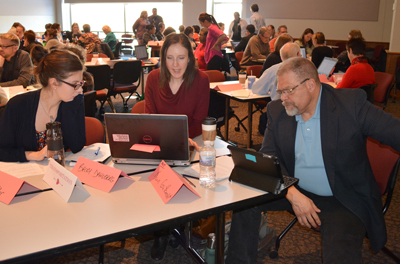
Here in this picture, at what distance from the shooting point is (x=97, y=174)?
1546 millimetres

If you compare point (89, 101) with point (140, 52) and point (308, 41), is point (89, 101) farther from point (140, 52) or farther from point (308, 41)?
point (308, 41)

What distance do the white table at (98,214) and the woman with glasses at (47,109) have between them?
55cm

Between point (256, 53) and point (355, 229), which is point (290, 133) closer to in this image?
point (355, 229)

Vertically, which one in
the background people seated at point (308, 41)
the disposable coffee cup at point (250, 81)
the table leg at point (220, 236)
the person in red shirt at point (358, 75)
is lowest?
the table leg at point (220, 236)

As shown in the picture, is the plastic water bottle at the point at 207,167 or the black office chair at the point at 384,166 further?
the black office chair at the point at 384,166

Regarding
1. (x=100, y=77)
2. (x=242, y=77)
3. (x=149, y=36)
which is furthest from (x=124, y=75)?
(x=149, y=36)

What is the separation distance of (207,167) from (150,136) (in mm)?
307

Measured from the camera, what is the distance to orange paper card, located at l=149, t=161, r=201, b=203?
1391 millimetres

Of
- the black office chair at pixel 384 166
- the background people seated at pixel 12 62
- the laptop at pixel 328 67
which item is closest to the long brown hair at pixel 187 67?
the black office chair at pixel 384 166

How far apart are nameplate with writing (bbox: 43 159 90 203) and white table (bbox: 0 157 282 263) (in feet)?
0.11

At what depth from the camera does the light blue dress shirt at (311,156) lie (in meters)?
1.76

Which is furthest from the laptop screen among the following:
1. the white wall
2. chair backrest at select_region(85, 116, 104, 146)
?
the white wall

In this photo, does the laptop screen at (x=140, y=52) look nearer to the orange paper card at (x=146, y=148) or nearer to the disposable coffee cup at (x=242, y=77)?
the disposable coffee cup at (x=242, y=77)

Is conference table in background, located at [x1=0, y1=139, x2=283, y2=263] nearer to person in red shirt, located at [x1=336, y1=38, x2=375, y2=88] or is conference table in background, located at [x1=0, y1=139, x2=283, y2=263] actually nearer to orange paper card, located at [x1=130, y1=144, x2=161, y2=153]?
orange paper card, located at [x1=130, y1=144, x2=161, y2=153]
